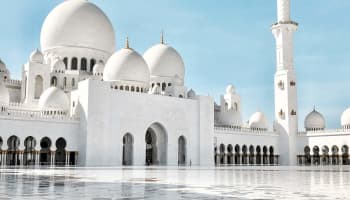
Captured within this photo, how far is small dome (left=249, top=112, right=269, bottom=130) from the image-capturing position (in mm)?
35097

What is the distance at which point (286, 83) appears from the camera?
32.2 m

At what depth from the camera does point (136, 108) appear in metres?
24.2

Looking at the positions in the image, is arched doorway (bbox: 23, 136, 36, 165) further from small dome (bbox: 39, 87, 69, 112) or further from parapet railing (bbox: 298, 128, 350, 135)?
parapet railing (bbox: 298, 128, 350, 135)

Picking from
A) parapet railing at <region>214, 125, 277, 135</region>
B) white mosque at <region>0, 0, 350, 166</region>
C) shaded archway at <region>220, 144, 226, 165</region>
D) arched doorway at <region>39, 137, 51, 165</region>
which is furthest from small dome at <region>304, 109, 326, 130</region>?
arched doorway at <region>39, 137, 51, 165</region>

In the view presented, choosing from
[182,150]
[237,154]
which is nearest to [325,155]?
[237,154]

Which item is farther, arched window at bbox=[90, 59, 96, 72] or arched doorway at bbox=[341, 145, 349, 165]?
arched doorway at bbox=[341, 145, 349, 165]

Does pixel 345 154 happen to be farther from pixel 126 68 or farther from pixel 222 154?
pixel 126 68

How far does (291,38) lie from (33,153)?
21490mm

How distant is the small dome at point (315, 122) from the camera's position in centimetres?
3378

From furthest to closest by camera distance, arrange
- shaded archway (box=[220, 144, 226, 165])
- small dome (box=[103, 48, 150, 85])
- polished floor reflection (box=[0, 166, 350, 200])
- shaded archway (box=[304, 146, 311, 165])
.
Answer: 1. shaded archway (box=[304, 146, 311, 165])
2. shaded archway (box=[220, 144, 226, 165])
3. small dome (box=[103, 48, 150, 85])
4. polished floor reflection (box=[0, 166, 350, 200])

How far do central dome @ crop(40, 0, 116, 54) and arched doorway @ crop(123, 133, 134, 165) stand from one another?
7915 mm

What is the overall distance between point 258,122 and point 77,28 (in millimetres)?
16764

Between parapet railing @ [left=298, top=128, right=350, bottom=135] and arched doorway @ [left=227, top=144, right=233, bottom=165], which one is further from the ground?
parapet railing @ [left=298, top=128, right=350, bottom=135]

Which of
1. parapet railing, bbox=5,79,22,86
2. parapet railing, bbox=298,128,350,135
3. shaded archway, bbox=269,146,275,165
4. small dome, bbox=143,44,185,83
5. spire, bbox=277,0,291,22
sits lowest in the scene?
shaded archway, bbox=269,146,275,165
